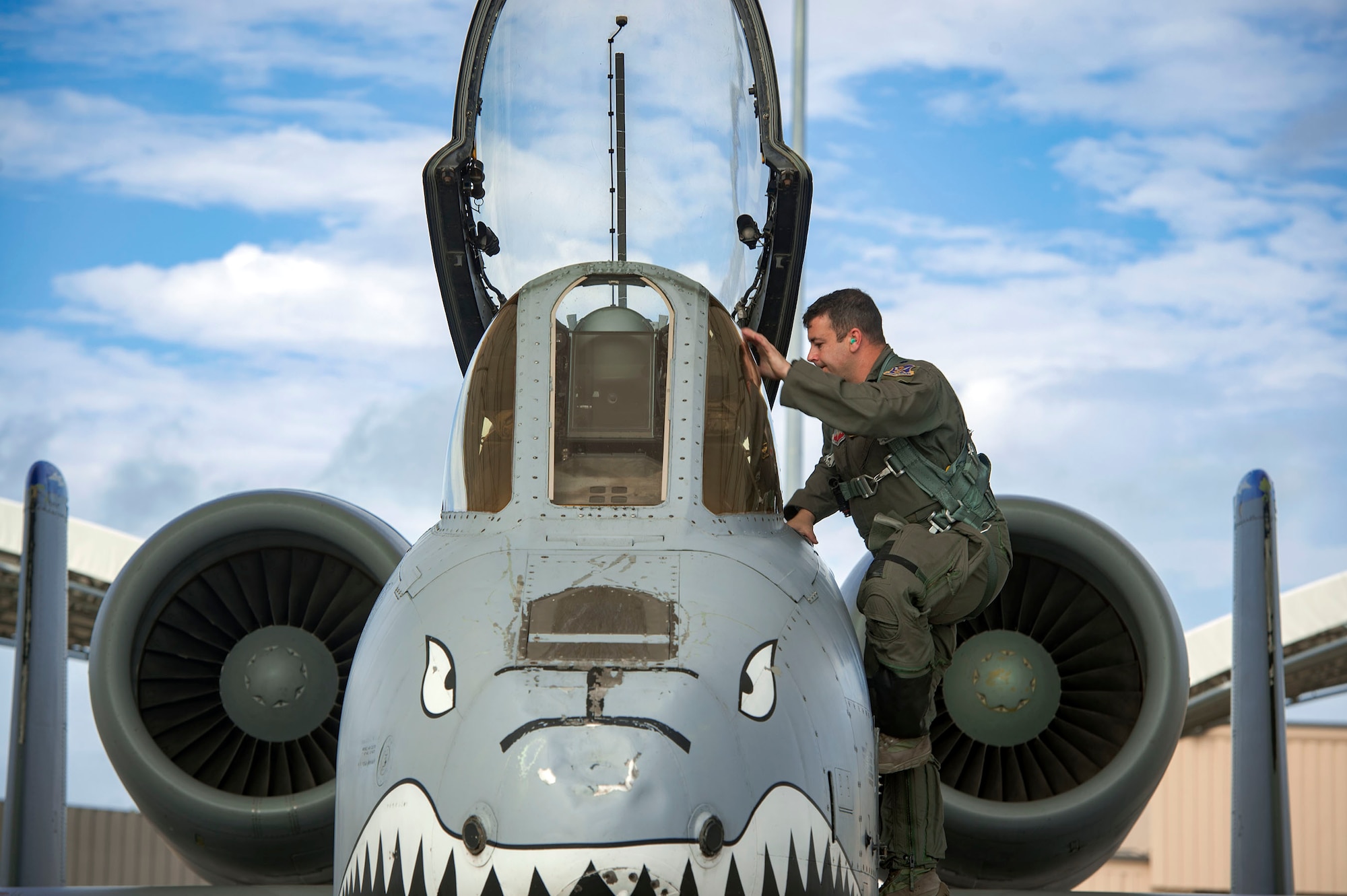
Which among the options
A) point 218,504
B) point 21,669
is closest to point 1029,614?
point 218,504

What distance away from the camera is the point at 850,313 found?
4.49m

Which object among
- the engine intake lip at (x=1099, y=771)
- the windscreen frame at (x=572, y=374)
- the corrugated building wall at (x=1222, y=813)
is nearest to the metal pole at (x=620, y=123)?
the windscreen frame at (x=572, y=374)

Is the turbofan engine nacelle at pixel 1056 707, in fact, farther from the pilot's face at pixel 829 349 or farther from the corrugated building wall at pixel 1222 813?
the corrugated building wall at pixel 1222 813

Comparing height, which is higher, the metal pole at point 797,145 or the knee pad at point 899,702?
the metal pole at point 797,145

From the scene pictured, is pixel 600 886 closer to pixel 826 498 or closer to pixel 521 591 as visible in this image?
pixel 521 591

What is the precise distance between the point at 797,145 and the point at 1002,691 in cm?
1556

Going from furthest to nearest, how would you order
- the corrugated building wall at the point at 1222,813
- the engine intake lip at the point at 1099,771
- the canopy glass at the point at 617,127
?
1. the corrugated building wall at the point at 1222,813
2. the canopy glass at the point at 617,127
3. the engine intake lip at the point at 1099,771

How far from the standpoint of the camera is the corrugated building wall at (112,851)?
2814 cm

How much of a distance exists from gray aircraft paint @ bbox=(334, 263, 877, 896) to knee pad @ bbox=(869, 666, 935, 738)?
26cm

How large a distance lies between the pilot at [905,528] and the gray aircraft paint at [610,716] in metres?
0.25

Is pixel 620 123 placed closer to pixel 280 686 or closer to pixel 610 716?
pixel 280 686

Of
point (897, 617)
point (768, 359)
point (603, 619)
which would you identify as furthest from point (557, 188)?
point (603, 619)

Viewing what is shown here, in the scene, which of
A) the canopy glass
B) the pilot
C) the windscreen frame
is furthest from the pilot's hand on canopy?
the canopy glass

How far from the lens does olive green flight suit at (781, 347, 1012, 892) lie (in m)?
4.04
